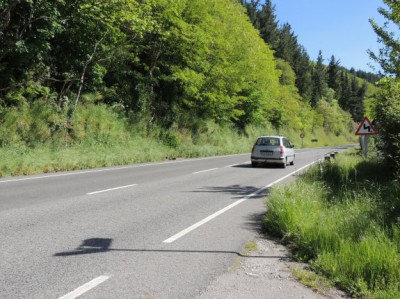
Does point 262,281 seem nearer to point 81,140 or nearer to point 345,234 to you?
point 345,234

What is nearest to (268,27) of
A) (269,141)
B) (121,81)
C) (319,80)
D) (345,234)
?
(319,80)

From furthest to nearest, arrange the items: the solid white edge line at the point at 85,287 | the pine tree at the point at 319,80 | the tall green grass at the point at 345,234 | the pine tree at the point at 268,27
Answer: the pine tree at the point at 319,80 → the pine tree at the point at 268,27 → the tall green grass at the point at 345,234 → the solid white edge line at the point at 85,287

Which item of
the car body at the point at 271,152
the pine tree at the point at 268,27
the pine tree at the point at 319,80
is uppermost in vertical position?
the pine tree at the point at 268,27

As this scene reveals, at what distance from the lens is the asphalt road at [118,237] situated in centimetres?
398

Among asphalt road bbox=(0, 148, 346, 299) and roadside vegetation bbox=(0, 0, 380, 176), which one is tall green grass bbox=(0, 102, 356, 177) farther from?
asphalt road bbox=(0, 148, 346, 299)

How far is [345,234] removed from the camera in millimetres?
5504

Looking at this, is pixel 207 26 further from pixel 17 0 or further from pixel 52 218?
pixel 52 218

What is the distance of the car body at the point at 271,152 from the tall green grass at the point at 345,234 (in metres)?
10.2

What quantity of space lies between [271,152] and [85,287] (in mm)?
16487

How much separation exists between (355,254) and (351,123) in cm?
12103

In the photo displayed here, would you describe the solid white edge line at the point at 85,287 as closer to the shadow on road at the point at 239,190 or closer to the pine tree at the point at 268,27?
the shadow on road at the point at 239,190

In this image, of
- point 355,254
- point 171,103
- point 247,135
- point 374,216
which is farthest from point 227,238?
point 247,135

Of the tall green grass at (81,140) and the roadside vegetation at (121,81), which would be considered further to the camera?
the roadside vegetation at (121,81)

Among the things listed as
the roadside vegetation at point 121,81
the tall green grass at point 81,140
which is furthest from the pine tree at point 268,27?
the tall green grass at point 81,140
